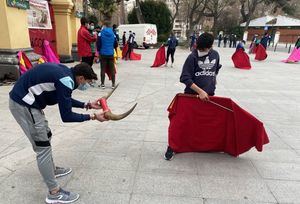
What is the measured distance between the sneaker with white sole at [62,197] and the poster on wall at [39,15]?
8.10 m

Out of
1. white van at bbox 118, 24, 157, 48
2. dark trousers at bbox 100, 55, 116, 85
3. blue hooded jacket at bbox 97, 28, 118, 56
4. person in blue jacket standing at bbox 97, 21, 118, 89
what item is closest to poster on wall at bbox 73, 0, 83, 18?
person in blue jacket standing at bbox 97, 21, 118, 89

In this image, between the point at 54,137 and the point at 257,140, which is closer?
the point at 257,140

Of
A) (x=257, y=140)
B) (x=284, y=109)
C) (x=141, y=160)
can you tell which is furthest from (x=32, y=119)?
(x=284, y=109)

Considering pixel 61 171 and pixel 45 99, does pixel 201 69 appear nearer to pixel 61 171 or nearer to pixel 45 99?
pixel 45 99

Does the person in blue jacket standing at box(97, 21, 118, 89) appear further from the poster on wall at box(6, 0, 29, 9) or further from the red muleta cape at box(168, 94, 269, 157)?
the red muleta cape at box(168, 94, 269, 157)

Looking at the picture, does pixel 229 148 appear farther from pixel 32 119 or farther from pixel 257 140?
pixel 32 119

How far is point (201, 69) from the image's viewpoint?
3.77 m

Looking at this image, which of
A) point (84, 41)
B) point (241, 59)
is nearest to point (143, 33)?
point (241, 59)

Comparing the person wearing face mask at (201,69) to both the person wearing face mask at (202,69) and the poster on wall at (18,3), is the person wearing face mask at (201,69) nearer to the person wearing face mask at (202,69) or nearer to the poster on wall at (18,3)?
the person wearing face mask at (202,69)

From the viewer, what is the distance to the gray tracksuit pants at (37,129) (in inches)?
105

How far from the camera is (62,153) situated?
3.98m

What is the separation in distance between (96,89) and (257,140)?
524 cm

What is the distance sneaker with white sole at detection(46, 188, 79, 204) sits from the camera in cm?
284

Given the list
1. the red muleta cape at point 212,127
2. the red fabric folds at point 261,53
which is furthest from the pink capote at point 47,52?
the red fabric folds at point 261,53
